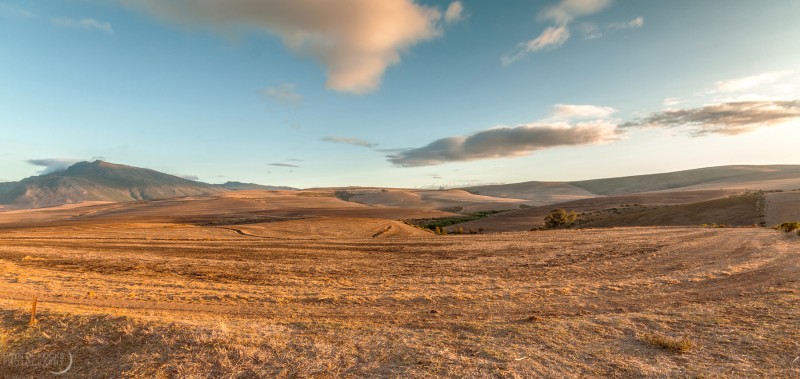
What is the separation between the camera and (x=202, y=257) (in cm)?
2373

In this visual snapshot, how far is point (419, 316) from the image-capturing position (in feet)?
35.4

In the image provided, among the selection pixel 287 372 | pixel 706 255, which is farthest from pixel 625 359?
pixel 706 255

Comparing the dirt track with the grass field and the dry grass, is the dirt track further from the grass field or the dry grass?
the dry grass

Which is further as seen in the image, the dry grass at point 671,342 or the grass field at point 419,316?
the dry grass at point 671,342

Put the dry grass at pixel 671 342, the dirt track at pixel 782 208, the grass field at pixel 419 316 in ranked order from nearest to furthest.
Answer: the grass field at pixel 419 316 < the dry grass at pixel 671 342 < the dirt track at pixel 782 208

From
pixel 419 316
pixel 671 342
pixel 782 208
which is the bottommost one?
pixel 782 208

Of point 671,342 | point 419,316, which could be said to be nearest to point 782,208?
point 671,342

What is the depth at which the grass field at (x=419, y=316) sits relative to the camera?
7.64 metres

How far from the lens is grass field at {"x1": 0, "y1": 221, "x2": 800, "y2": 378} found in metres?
7.64

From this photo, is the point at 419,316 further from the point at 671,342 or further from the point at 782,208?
the point at 782,208

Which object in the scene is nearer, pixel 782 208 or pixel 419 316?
pixel 419 316

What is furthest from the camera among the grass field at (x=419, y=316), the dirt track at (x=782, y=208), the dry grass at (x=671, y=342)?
the dirt track at (x=782, y=208)

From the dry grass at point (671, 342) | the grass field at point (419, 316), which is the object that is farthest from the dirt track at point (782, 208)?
the dry grass at point (671, 342)

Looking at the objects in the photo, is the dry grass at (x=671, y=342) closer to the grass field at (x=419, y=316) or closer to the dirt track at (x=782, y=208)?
the grass field at (x=419, y=316)
